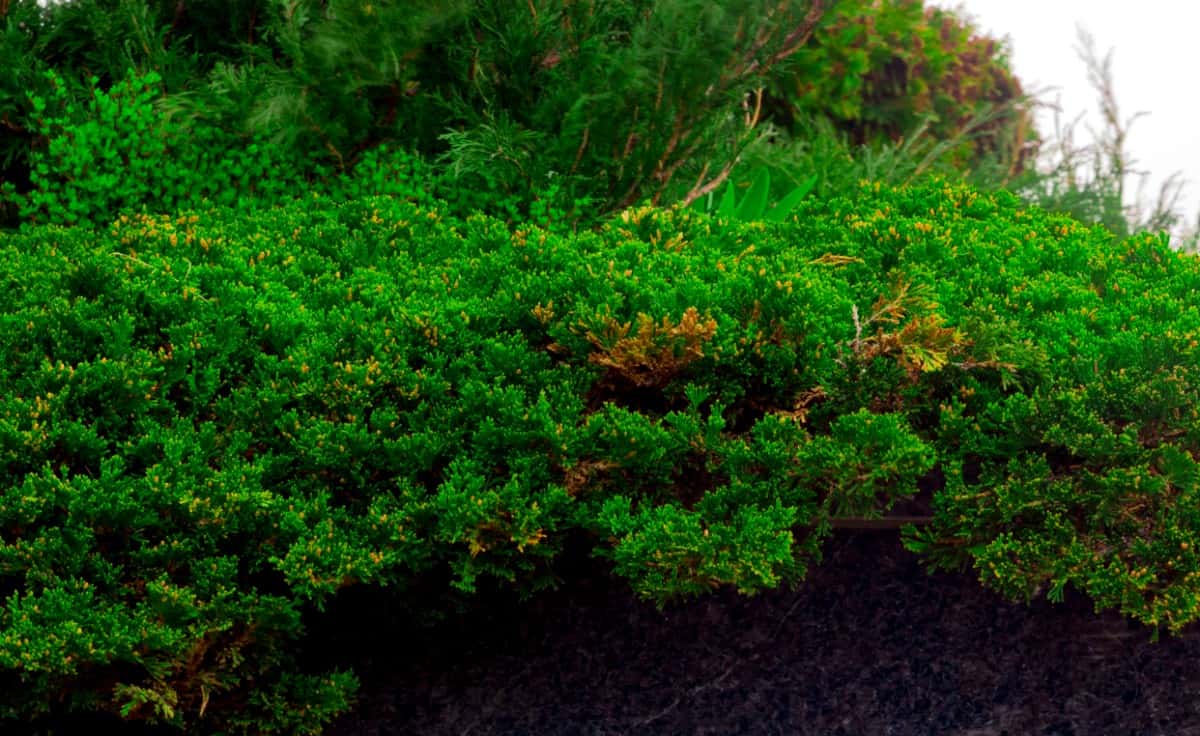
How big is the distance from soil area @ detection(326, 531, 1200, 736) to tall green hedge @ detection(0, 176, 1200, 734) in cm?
30

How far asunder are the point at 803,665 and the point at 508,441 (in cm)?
146

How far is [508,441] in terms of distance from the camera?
3.75 m

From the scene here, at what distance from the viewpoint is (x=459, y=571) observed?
363 cm

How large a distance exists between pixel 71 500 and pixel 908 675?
113 inches

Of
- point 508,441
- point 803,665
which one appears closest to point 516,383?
point 508,441

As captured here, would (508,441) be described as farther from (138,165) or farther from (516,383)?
(138,165)

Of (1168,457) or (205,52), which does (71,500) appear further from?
(205,52)

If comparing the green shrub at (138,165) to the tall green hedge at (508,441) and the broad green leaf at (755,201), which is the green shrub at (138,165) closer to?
the tall green hedge at (508,441)

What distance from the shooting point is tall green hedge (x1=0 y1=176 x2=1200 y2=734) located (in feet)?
11.5

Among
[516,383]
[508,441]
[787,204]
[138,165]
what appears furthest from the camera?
[787,204]

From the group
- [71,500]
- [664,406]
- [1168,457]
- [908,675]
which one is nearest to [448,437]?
[664,406]

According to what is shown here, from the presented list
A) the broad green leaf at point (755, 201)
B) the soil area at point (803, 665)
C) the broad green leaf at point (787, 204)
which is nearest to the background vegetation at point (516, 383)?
the soil area at point (803, 665)

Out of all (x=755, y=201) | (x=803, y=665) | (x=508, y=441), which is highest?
(x=755, y=201)

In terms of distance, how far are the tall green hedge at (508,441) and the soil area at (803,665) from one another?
30cm
